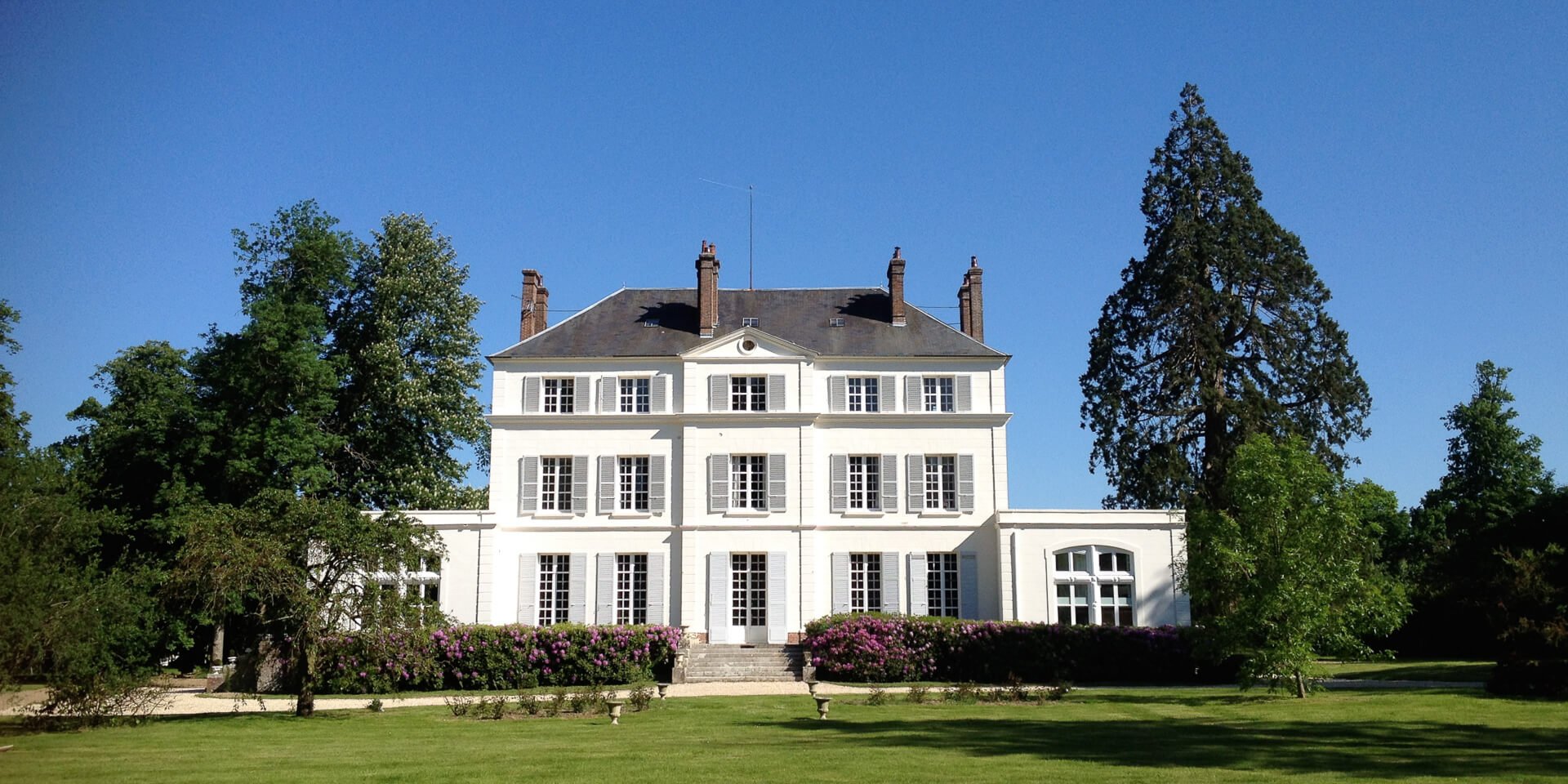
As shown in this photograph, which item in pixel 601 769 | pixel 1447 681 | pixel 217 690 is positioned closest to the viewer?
pixel 601 769

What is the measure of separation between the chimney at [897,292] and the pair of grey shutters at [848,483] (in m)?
4.13

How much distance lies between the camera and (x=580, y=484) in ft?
104

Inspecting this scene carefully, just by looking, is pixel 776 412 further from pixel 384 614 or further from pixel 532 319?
pixel 384 614

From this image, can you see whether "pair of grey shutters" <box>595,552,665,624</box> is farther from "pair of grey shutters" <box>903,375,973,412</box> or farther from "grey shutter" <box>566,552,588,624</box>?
"pair of grey shutters" <box>903,375,973,412</box>

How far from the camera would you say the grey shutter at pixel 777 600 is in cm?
3055

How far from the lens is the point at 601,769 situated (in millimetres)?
12781

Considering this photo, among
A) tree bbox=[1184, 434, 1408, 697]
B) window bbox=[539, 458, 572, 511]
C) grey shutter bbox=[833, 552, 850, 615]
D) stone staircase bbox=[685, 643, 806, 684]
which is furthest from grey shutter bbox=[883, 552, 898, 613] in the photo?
tree bbox=[1184, 434, 1408, 697]

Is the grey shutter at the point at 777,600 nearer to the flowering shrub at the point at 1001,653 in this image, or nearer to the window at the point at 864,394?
the flowering shrub at the point at 1001,653

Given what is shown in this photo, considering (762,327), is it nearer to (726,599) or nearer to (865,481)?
(865,481)

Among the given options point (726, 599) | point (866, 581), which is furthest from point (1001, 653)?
point (726, 599)

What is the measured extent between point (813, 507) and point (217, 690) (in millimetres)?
14816

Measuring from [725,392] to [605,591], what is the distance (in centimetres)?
608

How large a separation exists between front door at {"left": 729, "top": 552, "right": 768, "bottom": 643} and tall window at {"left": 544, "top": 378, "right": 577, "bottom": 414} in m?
6.11

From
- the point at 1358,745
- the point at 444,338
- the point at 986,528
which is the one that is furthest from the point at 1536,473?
the point at 444,338
